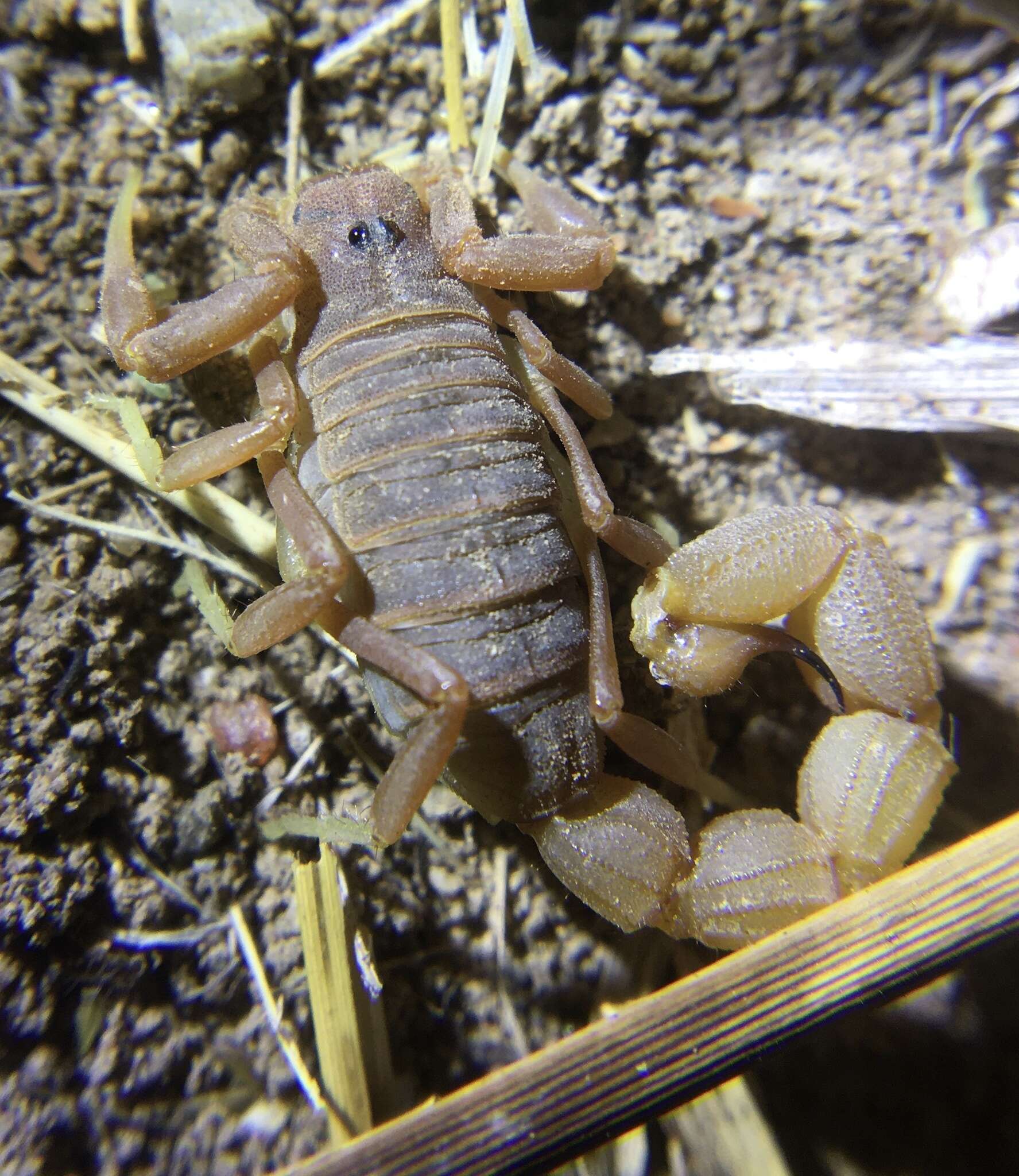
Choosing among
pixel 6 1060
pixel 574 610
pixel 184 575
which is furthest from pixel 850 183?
pixel 6 1060

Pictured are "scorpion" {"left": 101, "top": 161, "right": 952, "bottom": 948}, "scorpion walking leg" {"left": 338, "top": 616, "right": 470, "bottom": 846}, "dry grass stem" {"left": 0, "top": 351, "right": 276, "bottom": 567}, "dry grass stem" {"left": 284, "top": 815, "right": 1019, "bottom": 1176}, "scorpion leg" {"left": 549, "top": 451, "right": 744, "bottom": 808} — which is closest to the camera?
"dry grass stem" {"left": 284, "top": 815, "right": 1019, "bottom": 1176}

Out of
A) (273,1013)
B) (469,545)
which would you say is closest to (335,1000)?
(273,1013)

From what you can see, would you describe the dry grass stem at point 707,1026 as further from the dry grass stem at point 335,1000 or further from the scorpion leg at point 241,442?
the scorpion leg at point 241,442

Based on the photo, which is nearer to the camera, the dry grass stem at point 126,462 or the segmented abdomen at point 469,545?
the segmented abdomen at point 469,545

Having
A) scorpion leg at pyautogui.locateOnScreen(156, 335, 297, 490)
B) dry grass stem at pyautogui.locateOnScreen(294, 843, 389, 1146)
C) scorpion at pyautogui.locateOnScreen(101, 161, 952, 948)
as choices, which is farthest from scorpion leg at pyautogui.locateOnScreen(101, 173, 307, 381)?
dry grass stem at pyautogui.locateOnScreen(294, 843, 389, 1146)

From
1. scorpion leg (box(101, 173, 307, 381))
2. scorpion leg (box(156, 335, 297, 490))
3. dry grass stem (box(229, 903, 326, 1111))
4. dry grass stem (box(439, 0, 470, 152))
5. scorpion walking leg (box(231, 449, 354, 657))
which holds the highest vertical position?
dry grass stem (box(439, 0, 470, 152))

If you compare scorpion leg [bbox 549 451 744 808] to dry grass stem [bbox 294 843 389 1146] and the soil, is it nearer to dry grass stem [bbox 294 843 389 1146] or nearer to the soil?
the soil

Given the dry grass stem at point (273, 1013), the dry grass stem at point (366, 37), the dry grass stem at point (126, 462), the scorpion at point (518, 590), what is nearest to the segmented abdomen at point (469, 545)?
the scorpion at point (518, 590)

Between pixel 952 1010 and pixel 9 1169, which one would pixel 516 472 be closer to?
pixel 952 1010
